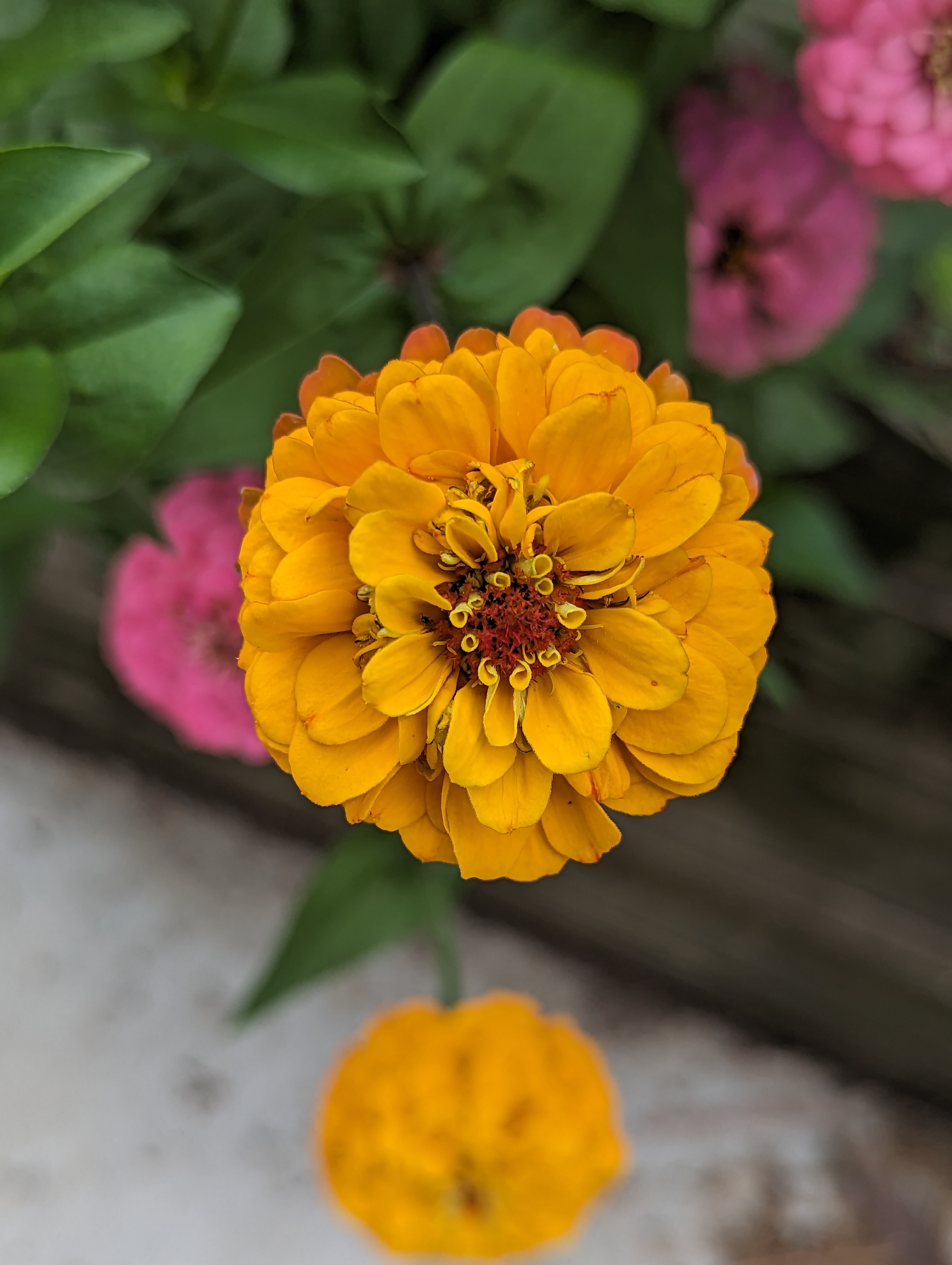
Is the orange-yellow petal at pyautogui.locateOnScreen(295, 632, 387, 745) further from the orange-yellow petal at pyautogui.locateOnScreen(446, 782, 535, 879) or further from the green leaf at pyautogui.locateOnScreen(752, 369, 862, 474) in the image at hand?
the green leaf at pyautogui.locateOnScreen(752, 369, 862, 474)

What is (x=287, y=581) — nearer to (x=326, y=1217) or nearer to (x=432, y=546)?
(x=432, y=546)

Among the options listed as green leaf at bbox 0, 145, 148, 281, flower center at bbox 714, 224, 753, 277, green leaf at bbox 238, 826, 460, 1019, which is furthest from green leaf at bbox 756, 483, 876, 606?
green leaf at bbox 0, 145, 148, 281

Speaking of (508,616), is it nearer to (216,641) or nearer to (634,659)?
(634,659)

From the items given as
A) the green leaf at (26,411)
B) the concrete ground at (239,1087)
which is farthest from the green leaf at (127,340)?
the concrete ground at (239,1087)

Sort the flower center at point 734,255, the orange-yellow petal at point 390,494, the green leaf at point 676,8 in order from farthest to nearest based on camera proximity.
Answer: the flower center at point 734,255 → the green leaf at point 676,8 → the orange-yellow petal at point 390,494

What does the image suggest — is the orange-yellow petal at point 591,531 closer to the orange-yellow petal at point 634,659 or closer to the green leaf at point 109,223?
the orange-yellow petal at point 634,659

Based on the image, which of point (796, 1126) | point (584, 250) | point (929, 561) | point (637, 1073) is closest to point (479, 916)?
point (637, 1073)
